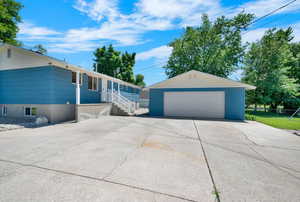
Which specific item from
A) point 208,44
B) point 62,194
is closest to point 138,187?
point 62,194

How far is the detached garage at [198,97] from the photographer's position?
34.6 ft

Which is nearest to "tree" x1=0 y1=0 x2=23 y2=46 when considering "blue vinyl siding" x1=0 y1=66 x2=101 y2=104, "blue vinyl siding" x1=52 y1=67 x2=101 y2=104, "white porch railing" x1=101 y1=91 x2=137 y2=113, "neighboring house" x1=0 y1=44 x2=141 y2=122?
"neighboring house" x1=0 y1=44 x2=141 y2=122

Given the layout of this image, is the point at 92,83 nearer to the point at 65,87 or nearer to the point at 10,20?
the point at 65,87

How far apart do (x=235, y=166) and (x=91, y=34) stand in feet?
49.5

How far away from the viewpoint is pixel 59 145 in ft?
13.7

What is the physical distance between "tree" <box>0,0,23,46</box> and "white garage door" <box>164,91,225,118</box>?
19.8 metres

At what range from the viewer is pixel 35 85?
28.3ft

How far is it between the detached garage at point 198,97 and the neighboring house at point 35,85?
6.70 meters

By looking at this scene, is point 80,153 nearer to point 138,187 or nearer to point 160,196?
point 138,187

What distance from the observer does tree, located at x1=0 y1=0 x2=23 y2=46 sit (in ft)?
48.9

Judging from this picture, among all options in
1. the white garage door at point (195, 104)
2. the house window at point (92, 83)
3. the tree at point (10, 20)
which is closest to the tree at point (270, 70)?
the white garage door at point (195, 104)

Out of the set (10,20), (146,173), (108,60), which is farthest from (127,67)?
(146,173)

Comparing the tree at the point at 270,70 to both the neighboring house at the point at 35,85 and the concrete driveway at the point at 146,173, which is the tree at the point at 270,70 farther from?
the neighboring house at the point at 35,85

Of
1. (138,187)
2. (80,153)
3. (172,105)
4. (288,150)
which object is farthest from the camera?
(172,105)
